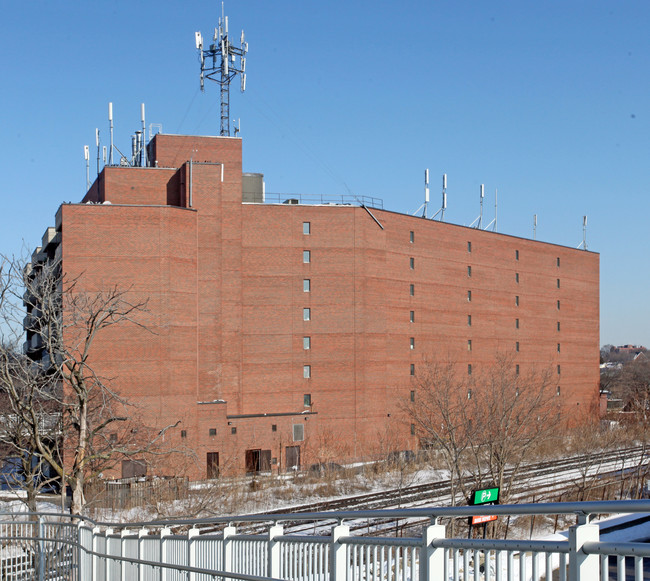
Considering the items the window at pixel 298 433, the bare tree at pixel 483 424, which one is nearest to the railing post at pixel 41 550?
the bare tree at pixel 483 424

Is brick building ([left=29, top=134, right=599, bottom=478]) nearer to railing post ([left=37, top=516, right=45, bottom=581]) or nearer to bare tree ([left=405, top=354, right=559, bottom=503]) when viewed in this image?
bare tree ([left=405, top=354, right=559, bottom=503])

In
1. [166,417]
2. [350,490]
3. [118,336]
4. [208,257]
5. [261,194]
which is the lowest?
[350,490]

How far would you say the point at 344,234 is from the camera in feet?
198

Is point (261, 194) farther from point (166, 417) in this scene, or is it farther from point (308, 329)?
point (166, 417)

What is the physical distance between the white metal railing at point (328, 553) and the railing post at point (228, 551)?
0.01 meters

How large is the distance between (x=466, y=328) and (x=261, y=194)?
22283 mm

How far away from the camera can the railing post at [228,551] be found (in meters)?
9.02

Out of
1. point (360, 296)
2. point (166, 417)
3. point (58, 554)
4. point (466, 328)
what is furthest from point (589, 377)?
point (58, 554)

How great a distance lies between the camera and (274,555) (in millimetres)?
8117

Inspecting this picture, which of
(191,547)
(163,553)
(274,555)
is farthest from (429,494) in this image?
(274,555)

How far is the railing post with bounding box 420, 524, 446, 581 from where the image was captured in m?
5.44

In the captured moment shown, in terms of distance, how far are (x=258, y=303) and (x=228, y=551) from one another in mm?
49381

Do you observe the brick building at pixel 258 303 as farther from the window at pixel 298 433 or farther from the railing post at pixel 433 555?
the railing post at pixel 433 555

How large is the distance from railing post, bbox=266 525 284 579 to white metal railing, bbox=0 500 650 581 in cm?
1
